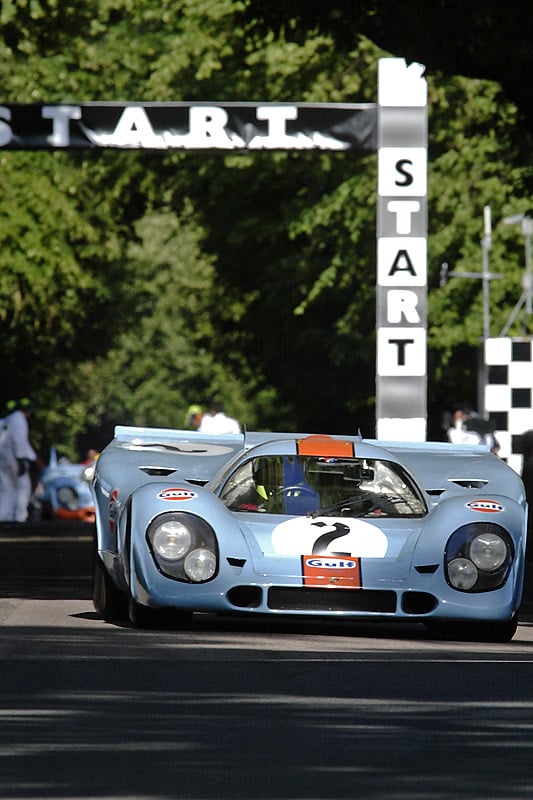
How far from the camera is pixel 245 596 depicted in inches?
422

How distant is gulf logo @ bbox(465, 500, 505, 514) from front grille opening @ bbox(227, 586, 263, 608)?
3.79ft

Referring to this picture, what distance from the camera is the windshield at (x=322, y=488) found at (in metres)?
11.2

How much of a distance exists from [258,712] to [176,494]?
3.38 metres

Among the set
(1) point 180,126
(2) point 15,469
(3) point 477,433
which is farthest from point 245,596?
(2) point 15,469

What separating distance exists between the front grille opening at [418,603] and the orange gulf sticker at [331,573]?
0.27m

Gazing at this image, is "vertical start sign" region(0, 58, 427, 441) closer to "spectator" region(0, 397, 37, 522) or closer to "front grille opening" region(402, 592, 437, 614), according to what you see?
"spectator" region(0, 397, 37, 522)

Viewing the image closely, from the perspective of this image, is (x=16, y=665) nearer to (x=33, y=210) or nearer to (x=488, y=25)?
(x=488, y=25)

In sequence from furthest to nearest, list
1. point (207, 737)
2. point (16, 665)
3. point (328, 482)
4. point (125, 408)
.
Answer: point (125, 408), point (328, 482), point (16, 665), point (207, 737)

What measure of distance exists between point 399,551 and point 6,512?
18.8m

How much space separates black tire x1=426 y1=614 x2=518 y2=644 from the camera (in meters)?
11.0

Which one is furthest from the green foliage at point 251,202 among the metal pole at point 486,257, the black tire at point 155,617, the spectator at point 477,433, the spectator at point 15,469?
the black tire at point 155,617

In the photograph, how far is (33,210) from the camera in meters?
34.8

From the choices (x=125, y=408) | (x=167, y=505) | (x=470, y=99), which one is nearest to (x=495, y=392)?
(x=470, y=99)

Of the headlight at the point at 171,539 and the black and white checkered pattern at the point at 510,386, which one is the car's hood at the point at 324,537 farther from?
the black and white checkered pattern at the point at 510,386
